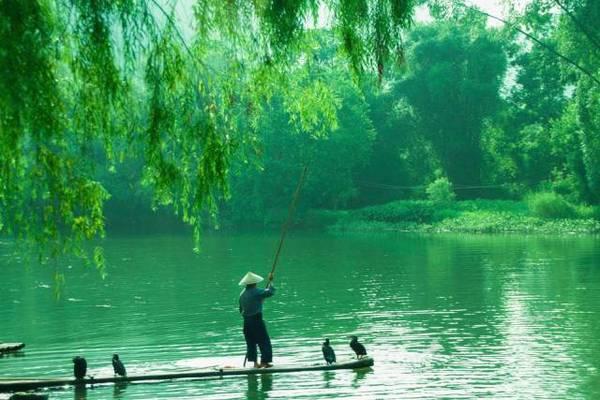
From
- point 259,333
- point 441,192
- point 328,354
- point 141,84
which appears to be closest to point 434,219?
point 441,192

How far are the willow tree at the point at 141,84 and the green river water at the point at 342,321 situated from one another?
167 centimetres

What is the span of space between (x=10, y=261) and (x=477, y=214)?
31.3 metres

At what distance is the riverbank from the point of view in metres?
59.2

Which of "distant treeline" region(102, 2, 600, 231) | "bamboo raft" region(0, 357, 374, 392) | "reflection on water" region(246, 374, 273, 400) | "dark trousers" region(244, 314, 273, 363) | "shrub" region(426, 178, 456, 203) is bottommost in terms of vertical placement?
"reflection on water" region(246, 374, 273, 400)

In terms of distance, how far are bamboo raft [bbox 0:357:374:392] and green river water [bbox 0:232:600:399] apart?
0.14 m

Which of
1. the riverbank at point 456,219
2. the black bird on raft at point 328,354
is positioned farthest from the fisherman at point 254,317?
the riverbank at point 456,219

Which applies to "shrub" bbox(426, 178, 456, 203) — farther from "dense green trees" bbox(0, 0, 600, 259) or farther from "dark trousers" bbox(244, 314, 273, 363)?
"dense green trees" bbox(0, 0, 600, 259)

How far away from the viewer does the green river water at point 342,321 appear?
1673 cm

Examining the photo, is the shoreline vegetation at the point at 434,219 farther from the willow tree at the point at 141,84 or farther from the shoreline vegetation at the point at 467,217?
the willow tree at the point at 141,84

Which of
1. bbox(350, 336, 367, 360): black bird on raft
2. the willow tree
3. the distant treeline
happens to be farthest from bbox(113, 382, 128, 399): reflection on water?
the distant treeline

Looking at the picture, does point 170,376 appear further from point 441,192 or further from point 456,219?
point 441,192

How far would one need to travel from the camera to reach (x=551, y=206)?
199 feet

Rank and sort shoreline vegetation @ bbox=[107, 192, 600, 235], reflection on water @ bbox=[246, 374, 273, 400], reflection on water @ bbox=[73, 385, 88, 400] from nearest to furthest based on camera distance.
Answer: reflection on water @ bbox=[246, 374, 273, 400] → reflection on water @ bbox=[73, 385, 88, 400] → shoreline vegetation @ bbox=[107, 192, 600, 235]

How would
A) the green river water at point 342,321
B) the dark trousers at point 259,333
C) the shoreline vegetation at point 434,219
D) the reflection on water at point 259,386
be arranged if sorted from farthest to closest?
1. the shoreline vegetation at point 434,219
2. the dark trousers at point 259,333
3. the green river water at point 342,321
4. the reflection on water at point 259,386
